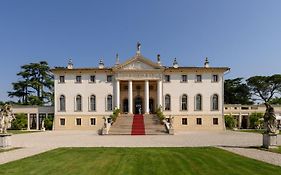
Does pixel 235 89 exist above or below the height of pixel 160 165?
above

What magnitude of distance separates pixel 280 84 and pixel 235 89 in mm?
10806

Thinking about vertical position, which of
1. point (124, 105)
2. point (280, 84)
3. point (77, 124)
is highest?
point (280, 84)

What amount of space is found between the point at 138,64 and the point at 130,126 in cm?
1122

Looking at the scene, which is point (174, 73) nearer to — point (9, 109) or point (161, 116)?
point (161, 116)

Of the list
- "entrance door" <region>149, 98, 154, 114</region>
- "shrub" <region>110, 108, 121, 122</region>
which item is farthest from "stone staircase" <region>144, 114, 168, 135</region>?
"entrance door" <region>149, 98, 154, 114</region>

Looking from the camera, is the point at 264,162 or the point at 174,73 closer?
the point at 264,162

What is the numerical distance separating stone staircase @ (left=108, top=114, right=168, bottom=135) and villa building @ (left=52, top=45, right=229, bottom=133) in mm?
2987

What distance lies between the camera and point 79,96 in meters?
42.8

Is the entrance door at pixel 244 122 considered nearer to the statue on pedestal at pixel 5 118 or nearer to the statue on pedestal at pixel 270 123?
the statue on pedestal at pixel 270 123

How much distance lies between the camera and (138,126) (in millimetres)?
34906

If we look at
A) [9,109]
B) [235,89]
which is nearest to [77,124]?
[9,109]

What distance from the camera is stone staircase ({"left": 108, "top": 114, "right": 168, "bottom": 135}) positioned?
3200 centimetres

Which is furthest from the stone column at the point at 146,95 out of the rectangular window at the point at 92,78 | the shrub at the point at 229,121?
the shrub at the point at 229,121

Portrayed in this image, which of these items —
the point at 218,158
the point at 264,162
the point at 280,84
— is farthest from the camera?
the point at 280,84
